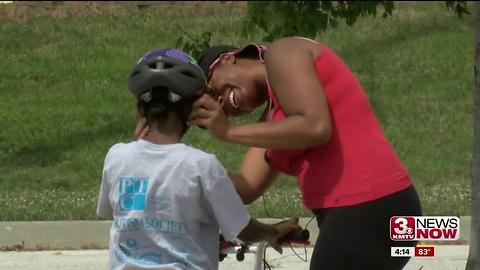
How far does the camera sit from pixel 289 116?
317cm

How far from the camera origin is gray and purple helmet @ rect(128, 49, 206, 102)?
306cm

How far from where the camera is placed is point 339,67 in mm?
3297

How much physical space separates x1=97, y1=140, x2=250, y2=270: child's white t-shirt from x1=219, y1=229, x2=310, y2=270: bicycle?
0.23 m

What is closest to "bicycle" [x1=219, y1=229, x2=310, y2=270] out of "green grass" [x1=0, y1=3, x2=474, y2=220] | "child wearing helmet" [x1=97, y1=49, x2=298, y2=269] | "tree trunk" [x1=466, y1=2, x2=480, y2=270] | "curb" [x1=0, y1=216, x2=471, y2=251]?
"child wearing helmet" [x1=97, y1=49, x2=298, y2=269]

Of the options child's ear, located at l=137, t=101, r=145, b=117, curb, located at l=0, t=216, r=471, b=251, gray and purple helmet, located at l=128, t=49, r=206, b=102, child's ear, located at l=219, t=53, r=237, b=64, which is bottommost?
curb, located at l=0, t=216, r=471, b=251

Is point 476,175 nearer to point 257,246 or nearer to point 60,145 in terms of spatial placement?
point 257,246

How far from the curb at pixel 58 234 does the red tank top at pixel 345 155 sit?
14.8ft

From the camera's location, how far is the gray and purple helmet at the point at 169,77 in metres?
3.06

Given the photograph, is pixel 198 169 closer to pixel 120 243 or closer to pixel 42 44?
pixel 120 243

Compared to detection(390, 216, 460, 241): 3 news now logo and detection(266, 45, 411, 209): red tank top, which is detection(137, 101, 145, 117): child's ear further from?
detection(390, 216, 460, 241): 3 news now logo

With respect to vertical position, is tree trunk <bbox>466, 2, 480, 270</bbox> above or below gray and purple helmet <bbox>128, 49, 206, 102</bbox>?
below

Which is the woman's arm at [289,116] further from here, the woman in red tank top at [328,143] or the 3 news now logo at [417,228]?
the 3 news now logo at [417,228]

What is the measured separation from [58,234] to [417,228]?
469 centimetres

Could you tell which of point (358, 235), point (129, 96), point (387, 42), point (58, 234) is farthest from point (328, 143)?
point (387, 42)
